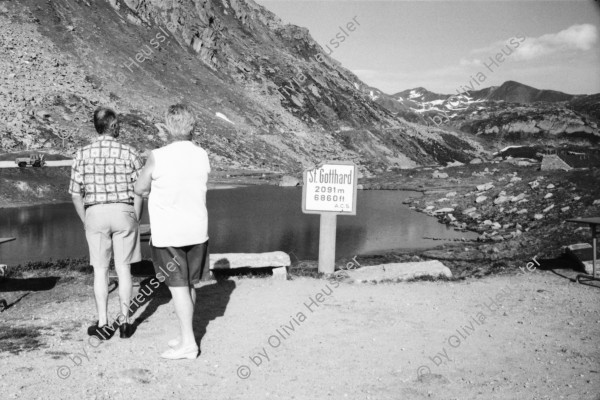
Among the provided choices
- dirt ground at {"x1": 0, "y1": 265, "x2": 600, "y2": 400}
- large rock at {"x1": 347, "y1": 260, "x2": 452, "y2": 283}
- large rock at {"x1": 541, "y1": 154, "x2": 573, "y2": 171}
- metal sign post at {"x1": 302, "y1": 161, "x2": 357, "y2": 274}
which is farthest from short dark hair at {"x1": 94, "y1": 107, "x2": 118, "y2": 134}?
large rock at {"x1": 541, "y1": 154, "x2": 573, "y2": 171}

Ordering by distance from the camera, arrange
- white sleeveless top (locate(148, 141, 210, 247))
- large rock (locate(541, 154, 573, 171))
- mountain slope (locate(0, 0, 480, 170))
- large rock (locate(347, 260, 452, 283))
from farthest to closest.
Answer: mountain slope (locate(0, 0, 480, 170)) < large rock (locate(541, 154, 573, 171)) < large rock (locate(347, 260, 452, 283)) < white sleeveless top (locate(148, 141, 210, 247))

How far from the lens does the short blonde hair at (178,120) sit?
5.86m

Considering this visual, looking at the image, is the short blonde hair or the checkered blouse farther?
the checkered blouse

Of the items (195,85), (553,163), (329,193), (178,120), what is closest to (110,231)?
(178,120)

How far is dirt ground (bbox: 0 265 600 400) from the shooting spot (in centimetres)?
528

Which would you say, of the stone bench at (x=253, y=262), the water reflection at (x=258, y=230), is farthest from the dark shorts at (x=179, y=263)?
the water reflection at (x=258, y=230)

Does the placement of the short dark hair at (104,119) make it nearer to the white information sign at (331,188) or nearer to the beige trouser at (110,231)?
the beige trouser at (110,231)

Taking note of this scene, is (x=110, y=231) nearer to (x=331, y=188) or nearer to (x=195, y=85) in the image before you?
(x=331, y=188)

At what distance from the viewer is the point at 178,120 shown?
5863mm

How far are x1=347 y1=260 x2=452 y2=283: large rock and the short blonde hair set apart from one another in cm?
539

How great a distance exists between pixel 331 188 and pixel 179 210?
18.5ft

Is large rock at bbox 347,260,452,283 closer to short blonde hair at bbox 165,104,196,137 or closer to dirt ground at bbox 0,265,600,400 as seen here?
dirt ground at bbox 0,265,600,400

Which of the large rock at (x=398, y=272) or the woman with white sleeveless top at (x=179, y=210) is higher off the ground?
the woman with white sleeveless top at (x=179, y=210)

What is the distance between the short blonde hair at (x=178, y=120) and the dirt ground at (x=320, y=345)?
8.38 ft
